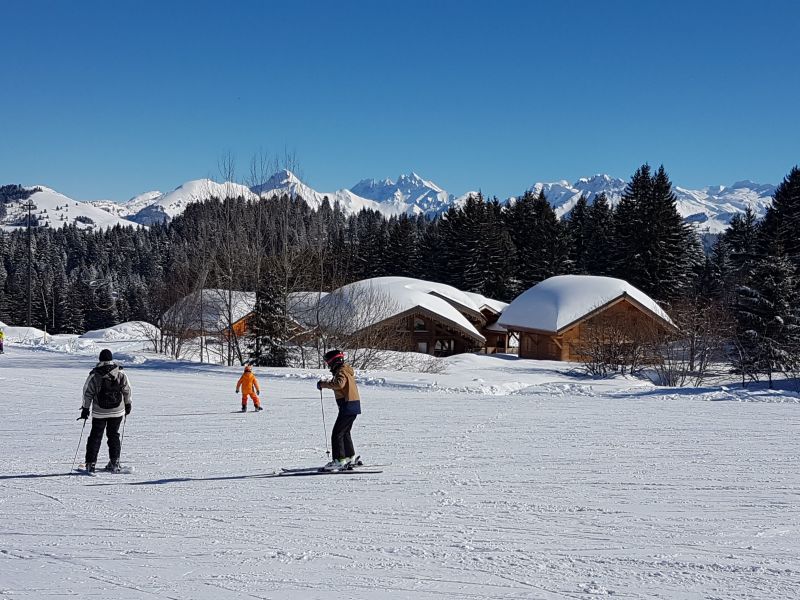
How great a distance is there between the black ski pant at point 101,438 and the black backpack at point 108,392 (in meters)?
0.23

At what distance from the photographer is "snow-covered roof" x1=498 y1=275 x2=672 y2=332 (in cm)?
4075

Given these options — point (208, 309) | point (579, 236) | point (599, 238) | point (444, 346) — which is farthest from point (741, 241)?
point (208, 309)

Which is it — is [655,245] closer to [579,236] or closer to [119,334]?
[579,236]

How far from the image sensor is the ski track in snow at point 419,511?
5.46m

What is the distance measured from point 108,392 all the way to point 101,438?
66cm

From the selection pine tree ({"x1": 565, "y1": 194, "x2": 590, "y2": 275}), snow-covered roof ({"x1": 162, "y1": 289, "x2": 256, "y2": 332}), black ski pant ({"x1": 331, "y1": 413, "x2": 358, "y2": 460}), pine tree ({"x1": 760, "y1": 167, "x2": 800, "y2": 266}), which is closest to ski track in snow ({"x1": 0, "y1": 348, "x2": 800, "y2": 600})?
black ski pant ({"x1": 331, "y1": 413, "x2": 358, "y2": 460})

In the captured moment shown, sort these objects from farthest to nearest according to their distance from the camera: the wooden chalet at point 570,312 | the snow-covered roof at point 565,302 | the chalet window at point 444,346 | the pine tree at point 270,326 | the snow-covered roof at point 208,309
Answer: the chalet window at point 444,346 < the snow-covered roof at point 565,302 < the wooden chalet at point 570,312 < the snow-covered roof at point 208,309 < the pine tree at point 270,326

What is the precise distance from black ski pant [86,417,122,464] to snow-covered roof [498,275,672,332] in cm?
3307

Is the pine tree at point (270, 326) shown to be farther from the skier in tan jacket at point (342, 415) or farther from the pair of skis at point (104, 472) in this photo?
the skier in tan jacket at point (342, 415)

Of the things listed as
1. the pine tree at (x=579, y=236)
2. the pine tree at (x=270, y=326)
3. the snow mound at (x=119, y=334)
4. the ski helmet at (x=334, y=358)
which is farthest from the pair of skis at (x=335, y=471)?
the pine tree at (x=579, y=236)

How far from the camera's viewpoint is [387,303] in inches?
1377

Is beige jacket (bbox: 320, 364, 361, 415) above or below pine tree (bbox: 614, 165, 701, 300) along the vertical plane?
below

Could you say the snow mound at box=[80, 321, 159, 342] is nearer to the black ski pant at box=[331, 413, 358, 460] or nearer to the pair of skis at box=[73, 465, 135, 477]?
the pair of skis at box=[73, 465, 135, 477]

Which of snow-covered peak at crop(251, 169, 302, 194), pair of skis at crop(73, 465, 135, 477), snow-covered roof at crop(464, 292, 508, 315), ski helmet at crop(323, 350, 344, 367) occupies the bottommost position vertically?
pair of skis at crop(73, 465, 135, 477)
